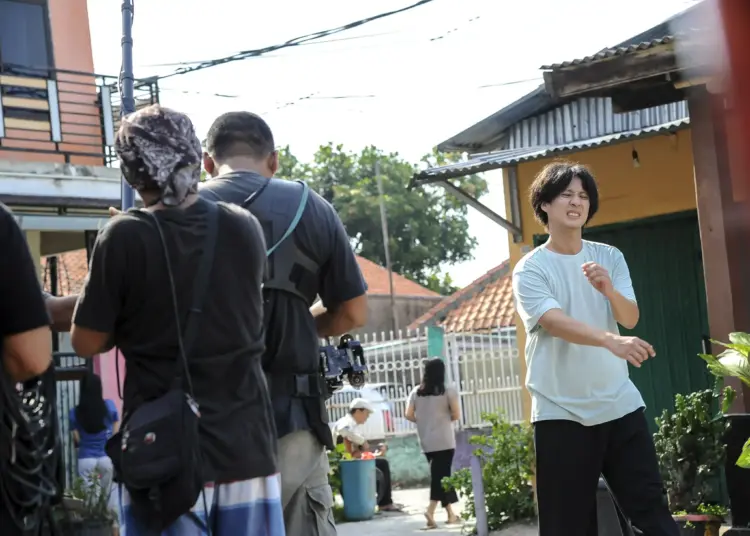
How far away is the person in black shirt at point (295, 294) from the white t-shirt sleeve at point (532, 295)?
890mm

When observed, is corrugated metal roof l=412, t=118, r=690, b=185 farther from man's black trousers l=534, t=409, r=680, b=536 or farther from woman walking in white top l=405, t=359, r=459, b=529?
man's black trousers l=534, t=409, r=680, b=536

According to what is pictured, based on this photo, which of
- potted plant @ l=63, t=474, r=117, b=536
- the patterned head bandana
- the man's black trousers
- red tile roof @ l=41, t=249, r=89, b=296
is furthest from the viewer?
red tile roof @ l=41, t=249, r=89, b=296

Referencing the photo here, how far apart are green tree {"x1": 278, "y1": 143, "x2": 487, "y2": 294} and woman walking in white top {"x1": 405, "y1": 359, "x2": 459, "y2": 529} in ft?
141

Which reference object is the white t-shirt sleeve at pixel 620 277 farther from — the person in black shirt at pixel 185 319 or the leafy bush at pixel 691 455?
the leafy bush at pixel 691 455

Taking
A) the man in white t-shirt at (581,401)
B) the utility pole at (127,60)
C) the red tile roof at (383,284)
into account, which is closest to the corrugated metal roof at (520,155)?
the utility pole at (127,60)

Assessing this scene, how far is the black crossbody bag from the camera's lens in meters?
3.20

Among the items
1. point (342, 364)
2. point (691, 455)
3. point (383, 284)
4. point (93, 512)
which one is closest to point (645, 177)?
point (691, 455)

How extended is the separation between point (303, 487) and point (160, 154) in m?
1.28

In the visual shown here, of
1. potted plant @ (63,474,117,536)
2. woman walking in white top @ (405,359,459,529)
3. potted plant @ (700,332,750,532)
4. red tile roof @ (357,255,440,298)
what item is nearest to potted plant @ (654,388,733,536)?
potted plant @ (700,332,750,532)

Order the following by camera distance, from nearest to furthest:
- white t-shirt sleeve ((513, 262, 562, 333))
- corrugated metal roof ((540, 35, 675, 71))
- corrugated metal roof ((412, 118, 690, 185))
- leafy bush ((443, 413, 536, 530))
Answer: white t-shirt sleeve ((513, 262, 562, 333))
corrugated metal roof ((540, 35, 675, 71))
corrugated metal roof ((412, 118, 690, 185))
leafy bush ((443, 413, 536, 530))

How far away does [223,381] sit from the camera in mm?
3418

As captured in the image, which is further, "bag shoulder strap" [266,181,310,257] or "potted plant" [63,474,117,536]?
"potted plant" [63,474,117,536]

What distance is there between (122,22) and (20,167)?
10.9 feet

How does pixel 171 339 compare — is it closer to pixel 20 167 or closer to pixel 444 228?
pixel 20 167
